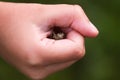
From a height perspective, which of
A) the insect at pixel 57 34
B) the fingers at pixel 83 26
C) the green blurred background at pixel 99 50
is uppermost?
the fingers at pixel 83 26

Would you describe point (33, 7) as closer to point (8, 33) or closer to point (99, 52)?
point (8, 33)

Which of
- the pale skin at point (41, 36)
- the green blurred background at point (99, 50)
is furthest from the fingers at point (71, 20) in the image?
the green blurred background at point (99, 50)

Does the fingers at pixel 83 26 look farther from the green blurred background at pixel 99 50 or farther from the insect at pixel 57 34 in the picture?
the green blurred background at pixel 99 50

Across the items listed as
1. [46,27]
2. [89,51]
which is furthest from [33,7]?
[89,51]

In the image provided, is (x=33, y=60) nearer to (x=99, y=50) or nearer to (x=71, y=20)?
(x=71, y=20)

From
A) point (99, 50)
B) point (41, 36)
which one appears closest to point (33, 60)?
point (41, 36)

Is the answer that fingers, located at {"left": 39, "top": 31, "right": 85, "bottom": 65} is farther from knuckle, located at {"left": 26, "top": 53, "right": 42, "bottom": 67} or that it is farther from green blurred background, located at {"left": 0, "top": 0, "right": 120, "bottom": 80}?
green blurred background, located at {"left": 0, "top": 0, "right": 120, "bottom": 80}
